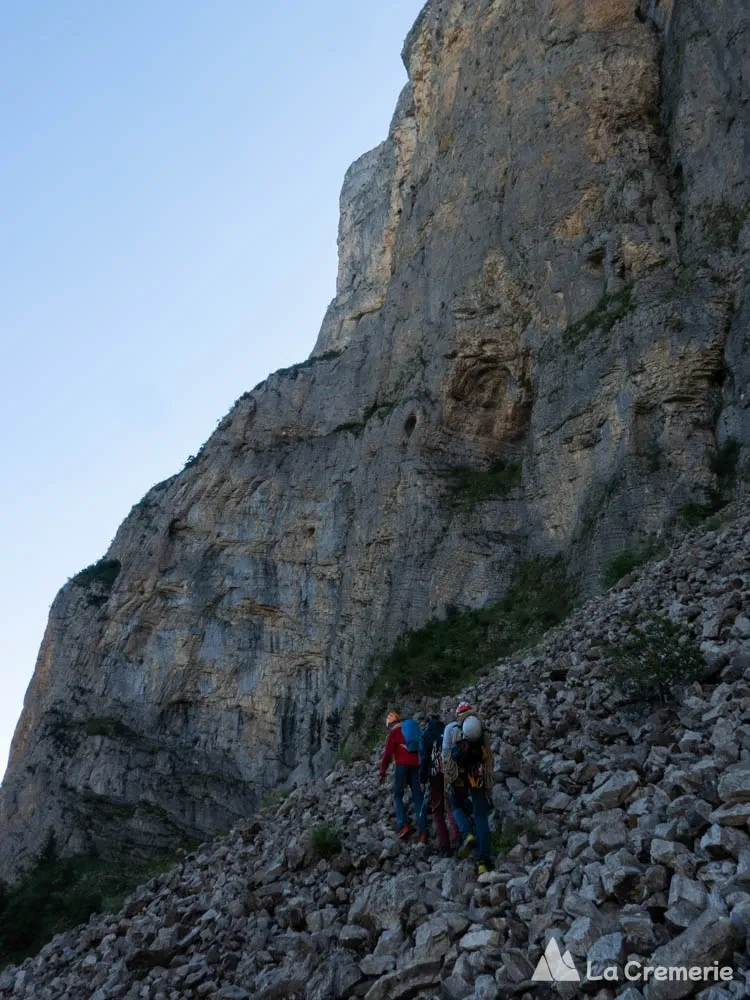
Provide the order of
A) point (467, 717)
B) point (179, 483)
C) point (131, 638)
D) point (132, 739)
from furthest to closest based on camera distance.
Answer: point (179, 483) < point (131, 638) < point (132, 739) < point (467, 717)

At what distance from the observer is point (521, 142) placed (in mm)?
26281

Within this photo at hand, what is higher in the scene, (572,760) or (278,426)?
(278,426)

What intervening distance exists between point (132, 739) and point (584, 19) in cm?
2848

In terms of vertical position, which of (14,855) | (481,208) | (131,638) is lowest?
(14,855)

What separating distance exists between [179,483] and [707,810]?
3318cm

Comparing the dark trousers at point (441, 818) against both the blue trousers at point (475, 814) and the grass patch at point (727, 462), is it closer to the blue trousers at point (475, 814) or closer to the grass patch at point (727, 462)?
the blue trousers at point (475, 814)

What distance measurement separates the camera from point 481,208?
89.8 ft

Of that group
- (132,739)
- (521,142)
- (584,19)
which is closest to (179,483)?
(132,739)

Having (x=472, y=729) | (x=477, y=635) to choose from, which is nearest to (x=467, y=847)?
(x=472, y=729)

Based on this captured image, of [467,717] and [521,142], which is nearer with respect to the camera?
[467,717]

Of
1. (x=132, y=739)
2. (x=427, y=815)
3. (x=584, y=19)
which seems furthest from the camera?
(x=132, y=739)

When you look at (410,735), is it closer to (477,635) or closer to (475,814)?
(475,814)

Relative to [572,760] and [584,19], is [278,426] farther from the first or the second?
[572,760]

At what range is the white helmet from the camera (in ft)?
21.8
